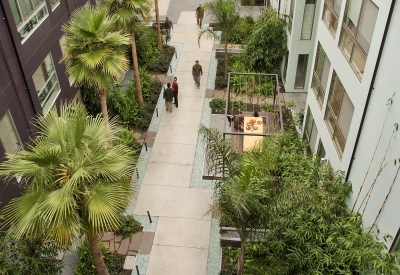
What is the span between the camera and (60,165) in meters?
7.01

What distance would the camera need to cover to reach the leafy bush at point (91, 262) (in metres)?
10.4

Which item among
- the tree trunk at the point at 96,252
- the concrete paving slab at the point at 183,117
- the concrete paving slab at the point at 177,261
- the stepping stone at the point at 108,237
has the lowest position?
the concrete paving slab at the point at 177,261

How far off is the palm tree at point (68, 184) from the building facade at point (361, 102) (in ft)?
16.9

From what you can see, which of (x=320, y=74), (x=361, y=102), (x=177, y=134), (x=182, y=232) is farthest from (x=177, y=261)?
(x=320, y=74)

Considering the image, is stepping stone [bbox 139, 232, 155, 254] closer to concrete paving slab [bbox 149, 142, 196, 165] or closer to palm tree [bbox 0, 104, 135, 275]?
concrete paving slab [bbox 149, 142, 196, 165]

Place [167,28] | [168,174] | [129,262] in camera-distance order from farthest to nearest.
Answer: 1. [167,28]
2. [168,174]
3. [129,262]

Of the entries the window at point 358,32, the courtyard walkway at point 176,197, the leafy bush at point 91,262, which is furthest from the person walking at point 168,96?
the window at point 358,32

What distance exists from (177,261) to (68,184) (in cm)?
558

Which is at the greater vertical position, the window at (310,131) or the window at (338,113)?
the window at (338,113)

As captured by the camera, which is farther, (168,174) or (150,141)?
(150,141)

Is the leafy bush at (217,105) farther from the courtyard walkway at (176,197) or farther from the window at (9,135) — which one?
the window at (9,135)

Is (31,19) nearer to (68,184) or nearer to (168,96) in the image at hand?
(168,96)

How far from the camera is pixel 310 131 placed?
13953mm

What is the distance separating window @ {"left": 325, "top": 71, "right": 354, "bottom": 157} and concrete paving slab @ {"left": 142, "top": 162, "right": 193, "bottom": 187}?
5.28 m
